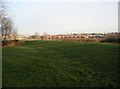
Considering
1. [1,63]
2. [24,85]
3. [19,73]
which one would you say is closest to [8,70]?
[19,73]

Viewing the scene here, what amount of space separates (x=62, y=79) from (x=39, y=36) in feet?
264

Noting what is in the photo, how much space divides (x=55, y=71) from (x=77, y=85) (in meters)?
3.02

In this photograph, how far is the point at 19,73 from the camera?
540 inches

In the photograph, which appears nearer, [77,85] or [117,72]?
[77,85]

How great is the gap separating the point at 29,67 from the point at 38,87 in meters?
4.49

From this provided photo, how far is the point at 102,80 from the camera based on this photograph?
40.8ft

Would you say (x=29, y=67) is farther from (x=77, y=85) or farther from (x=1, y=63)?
(x=77, y=85)

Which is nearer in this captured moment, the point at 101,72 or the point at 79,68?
the point at 101,72

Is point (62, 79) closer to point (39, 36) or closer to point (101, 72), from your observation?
point (101, 72)

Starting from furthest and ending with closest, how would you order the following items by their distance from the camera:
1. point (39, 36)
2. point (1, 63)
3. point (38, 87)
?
point (39, 36), point (1, 63), point (38, 87)

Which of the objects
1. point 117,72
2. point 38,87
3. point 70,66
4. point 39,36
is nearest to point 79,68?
point 70,66

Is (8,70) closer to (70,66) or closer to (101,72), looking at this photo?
(70,66)

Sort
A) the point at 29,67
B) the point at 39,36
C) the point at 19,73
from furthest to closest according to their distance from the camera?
the point at 39,36 < the point at 29,67 < the point at 19,73

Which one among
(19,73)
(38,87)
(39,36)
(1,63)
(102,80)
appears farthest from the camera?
(39,36)
